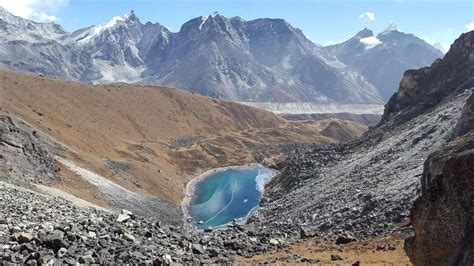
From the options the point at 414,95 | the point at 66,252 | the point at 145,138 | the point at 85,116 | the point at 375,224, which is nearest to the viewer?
the point at 66,252

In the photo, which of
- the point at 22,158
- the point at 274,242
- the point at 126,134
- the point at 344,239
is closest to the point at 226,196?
the point at 22,158

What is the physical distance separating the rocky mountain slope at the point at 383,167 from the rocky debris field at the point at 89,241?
13260 mm

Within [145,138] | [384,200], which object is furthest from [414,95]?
[145,138]

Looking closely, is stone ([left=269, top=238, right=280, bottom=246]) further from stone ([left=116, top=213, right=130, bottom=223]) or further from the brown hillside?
the brown hillside

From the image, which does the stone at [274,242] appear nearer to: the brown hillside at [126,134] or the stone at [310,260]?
the stone at [310,260]

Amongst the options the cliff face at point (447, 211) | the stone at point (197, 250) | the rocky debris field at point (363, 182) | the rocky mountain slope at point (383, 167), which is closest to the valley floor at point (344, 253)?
the stone at point (197, 250)

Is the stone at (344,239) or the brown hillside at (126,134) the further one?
the brown hillside at (126,134)

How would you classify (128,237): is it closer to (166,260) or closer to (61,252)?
(166,260)

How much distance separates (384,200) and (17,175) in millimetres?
41361

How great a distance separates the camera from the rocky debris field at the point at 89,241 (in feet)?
81.1

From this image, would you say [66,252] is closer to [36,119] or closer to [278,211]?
[278,211]

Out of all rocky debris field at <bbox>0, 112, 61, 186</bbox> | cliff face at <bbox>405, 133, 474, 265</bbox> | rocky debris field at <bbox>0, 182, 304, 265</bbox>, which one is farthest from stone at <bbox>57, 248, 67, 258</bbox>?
rocky debris field at <bbox>0, 112, 61, 186</bbox>

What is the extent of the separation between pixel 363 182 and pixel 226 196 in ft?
148

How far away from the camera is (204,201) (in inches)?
4028
